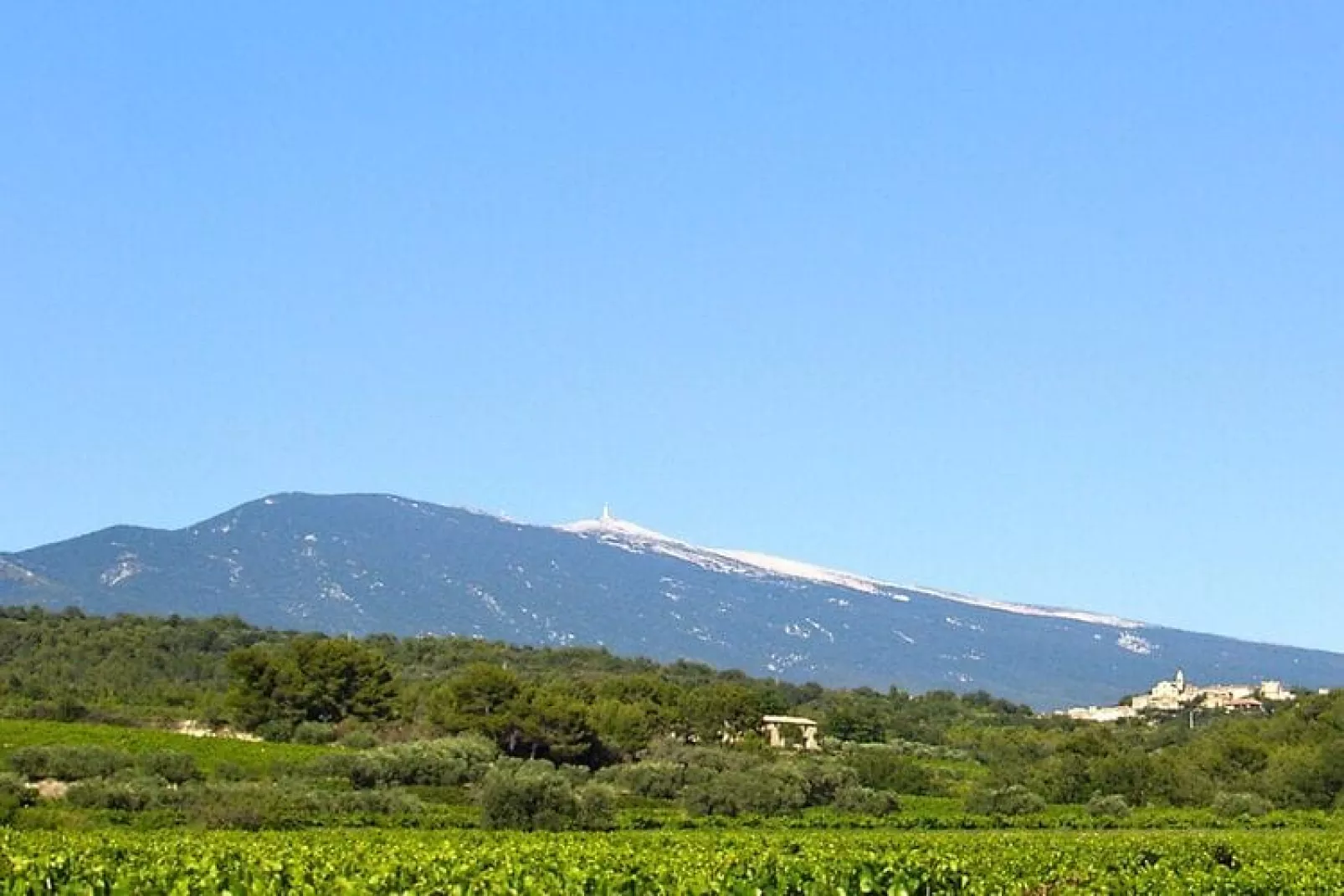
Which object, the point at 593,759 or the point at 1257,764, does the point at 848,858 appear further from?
the point at 1257,764

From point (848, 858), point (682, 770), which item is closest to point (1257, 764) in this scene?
point (682, 770)

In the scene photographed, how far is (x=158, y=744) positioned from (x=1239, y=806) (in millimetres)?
40172

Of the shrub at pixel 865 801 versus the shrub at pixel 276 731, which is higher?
the shrub at pixel 865 801

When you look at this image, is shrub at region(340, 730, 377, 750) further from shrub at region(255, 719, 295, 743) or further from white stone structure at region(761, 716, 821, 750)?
white stone structure at region(761, 716, 821, 750)

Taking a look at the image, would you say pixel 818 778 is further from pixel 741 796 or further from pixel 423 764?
pixel 423 764

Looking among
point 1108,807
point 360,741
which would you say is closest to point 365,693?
point 360,741

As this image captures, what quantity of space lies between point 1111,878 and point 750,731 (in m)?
73.9

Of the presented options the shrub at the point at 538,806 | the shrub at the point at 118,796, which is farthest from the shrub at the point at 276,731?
the shrub at the point at 538,806

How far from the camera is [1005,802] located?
6975 cm

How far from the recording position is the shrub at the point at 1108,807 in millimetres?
69312

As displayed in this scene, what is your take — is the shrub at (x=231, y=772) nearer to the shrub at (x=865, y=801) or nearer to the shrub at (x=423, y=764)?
the shrub at (x=423, y=764)

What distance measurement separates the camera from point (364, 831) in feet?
140

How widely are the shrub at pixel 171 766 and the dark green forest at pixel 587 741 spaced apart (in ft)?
0.32

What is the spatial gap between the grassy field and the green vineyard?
1142 inches
